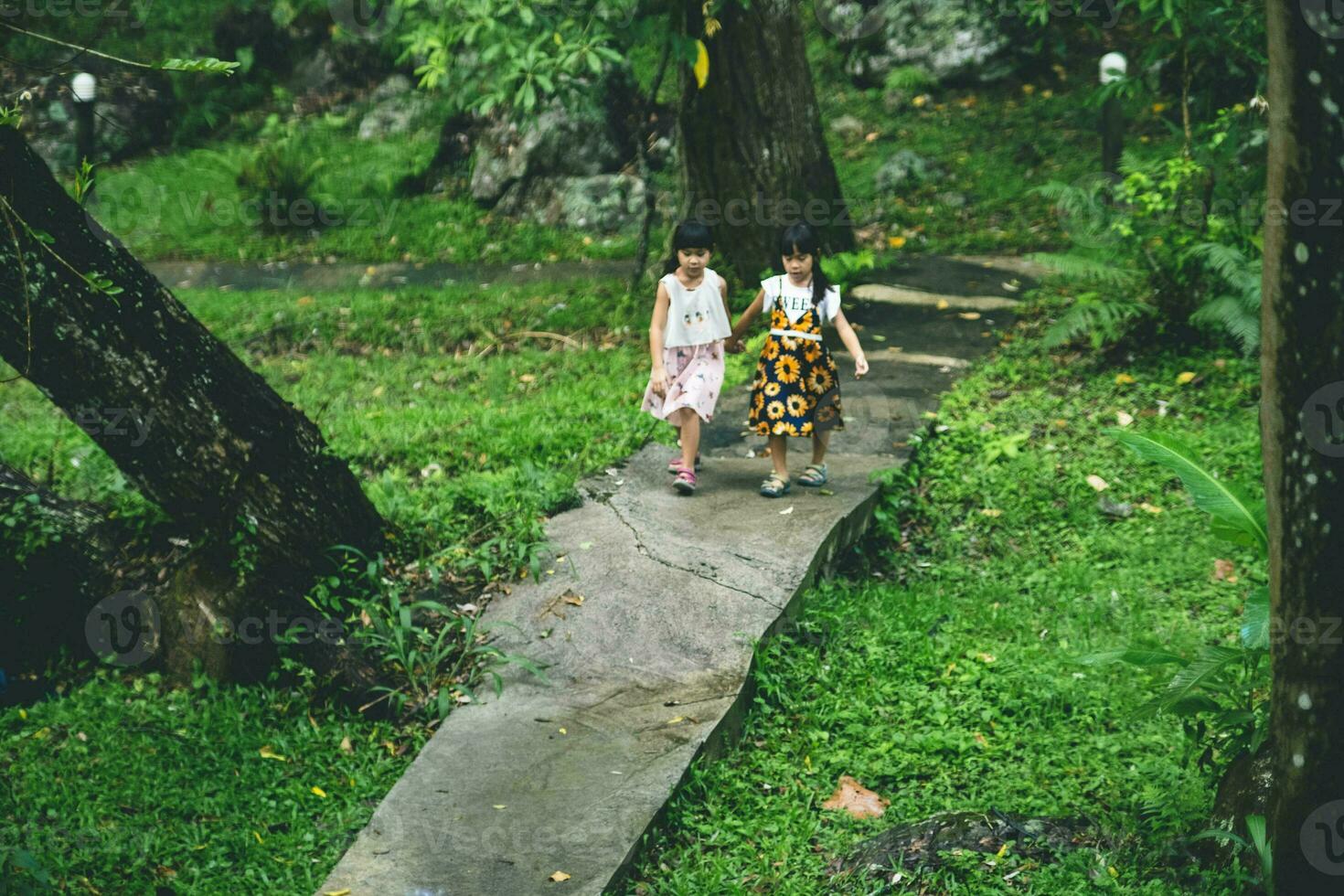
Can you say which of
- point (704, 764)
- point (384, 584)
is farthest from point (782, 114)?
point (704, 764)

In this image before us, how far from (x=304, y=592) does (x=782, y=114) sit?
16.9ft

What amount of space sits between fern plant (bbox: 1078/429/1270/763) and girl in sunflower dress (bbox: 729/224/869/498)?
1.96 meters

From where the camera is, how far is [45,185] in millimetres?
4363

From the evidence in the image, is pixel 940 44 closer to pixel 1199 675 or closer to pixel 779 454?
pixel 779 454

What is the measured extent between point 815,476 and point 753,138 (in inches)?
141

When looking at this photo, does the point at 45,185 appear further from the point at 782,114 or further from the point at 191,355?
the point at 782,114

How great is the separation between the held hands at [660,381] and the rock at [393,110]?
980 cm

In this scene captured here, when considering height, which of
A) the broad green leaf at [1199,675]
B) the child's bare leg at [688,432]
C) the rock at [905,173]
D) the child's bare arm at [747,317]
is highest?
the rock at [905,173]

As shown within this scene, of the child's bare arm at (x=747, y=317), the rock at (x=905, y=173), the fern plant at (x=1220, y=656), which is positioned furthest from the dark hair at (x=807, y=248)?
the rock at (x=905, y=173)

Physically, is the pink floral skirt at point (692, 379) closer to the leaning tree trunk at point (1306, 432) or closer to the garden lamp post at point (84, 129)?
the leaning tree trunk at point (1306, 432)

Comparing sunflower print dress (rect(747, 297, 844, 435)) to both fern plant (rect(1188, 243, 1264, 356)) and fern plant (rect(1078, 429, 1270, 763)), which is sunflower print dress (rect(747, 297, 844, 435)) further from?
fern plant (rect(1188, 243, 1264, 356))

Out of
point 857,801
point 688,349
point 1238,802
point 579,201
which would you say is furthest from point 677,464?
point 579,201

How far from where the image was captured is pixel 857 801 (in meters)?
4.13

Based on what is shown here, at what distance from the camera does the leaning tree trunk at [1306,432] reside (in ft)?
7.94
